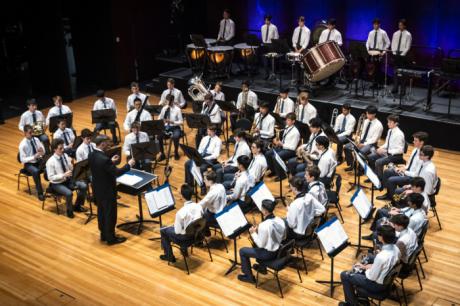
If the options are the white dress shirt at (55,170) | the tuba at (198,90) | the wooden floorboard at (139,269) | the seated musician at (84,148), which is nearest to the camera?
the wooden floorboard at (139,269)

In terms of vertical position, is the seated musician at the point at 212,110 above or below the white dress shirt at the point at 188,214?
above

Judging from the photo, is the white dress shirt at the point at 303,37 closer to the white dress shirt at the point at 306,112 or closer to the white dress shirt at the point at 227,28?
the white dress shirt at the point at 227,28

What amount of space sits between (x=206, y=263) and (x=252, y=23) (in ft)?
35.3

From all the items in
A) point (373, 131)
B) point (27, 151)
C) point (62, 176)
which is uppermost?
point (373, 131)

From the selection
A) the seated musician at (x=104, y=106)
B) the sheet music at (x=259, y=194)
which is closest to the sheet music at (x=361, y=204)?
the sheet music at (x=259, y=194)

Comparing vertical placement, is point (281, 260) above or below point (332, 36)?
Answer: below

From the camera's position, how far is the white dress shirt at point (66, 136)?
12.0 metres

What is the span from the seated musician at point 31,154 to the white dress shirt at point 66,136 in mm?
607

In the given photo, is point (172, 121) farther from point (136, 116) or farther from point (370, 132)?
point (370, 132)

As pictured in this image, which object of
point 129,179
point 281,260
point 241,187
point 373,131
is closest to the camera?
point 281,260

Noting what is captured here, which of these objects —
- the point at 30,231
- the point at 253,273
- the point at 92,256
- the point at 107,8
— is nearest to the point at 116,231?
the point at 92,256

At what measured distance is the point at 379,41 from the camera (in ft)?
47.9

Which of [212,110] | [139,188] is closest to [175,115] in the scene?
[212,110]

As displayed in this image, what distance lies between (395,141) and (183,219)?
174 inches
